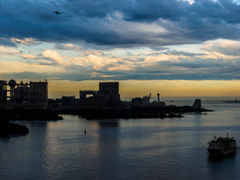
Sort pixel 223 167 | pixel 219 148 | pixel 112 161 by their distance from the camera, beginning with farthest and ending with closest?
pixel 219 148
pixel 112 161
pixel 223 167

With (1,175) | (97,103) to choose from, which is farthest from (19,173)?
(97,103)

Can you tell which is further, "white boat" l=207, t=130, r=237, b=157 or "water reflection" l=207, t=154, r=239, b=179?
"white boat" l=207, t=130, r=237, b=157

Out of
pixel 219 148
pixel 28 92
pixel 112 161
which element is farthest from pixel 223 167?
pixel 28 92

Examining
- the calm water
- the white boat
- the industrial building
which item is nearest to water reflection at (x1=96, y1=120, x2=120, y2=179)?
the calm water

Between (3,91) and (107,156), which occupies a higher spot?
(3,91)

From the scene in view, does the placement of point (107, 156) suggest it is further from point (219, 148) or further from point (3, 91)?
point (3, 91)

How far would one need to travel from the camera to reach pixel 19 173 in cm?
2423

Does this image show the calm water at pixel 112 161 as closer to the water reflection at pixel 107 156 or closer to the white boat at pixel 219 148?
the water reflection at pixel 107 156

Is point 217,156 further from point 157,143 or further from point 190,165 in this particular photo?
point 157,143

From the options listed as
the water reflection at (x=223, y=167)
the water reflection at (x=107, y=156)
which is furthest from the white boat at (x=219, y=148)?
the water reflection at (x=107, y=156)

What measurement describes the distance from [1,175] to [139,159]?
12.7 metres

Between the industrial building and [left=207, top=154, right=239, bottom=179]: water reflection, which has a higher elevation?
the industrial building

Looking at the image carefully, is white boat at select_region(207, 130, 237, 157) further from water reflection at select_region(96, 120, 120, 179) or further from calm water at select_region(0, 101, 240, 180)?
water reflection at select_region(96, 120, 120, 179)

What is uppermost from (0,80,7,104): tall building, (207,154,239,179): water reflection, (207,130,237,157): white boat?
(0,80,7,104): tall building
